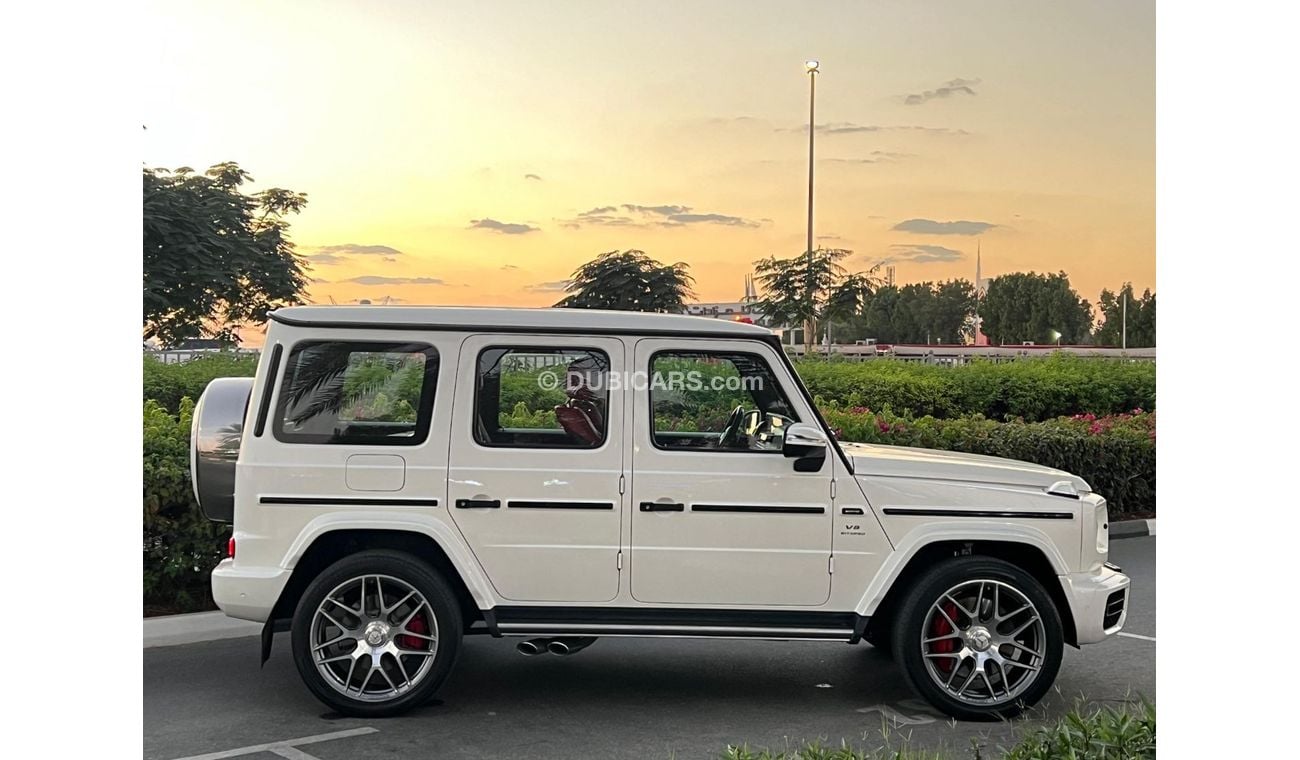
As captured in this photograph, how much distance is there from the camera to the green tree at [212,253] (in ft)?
123

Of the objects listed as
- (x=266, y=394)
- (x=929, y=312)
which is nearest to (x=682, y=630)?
(x=266, y=394)

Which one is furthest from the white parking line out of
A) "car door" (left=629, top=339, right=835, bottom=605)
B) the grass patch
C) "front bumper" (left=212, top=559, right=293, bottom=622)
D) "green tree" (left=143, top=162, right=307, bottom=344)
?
"green tree" (left=143, top=162, right=307, bottom=344)

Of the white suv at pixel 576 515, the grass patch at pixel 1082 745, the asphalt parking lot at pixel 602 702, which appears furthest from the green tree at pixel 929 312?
the grass patch at pixel 1082 745

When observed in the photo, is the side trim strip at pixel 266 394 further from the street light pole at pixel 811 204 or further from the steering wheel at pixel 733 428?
the street light pole at pixel 811 204

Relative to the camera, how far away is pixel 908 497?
20.3 feet

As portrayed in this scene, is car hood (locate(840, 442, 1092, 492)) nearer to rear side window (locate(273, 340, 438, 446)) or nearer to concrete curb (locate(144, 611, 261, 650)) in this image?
rear side window (locate(273, 340, 438, 446))

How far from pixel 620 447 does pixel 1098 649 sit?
3.68 metres

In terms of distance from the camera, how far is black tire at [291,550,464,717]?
19.6 feet

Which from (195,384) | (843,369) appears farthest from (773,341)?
(843,369)

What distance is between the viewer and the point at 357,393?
6.20 metres

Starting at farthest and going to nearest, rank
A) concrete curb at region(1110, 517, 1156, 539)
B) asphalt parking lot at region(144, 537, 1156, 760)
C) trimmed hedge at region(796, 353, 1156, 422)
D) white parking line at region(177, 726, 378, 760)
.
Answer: trimmed hedge at region(796, 353, 1156, 422) → concrete curb at region(1110, 517, 1156, 539) → asphalt parking lot at region(144, 537, 1156, 760) → white parking line at region(177, 726, 378, 760)

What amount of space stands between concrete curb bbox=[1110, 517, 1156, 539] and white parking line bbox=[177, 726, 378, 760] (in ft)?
28.3

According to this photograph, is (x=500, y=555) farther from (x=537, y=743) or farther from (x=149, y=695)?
(x=149, y=695)

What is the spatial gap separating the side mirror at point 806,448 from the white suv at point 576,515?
10mm
